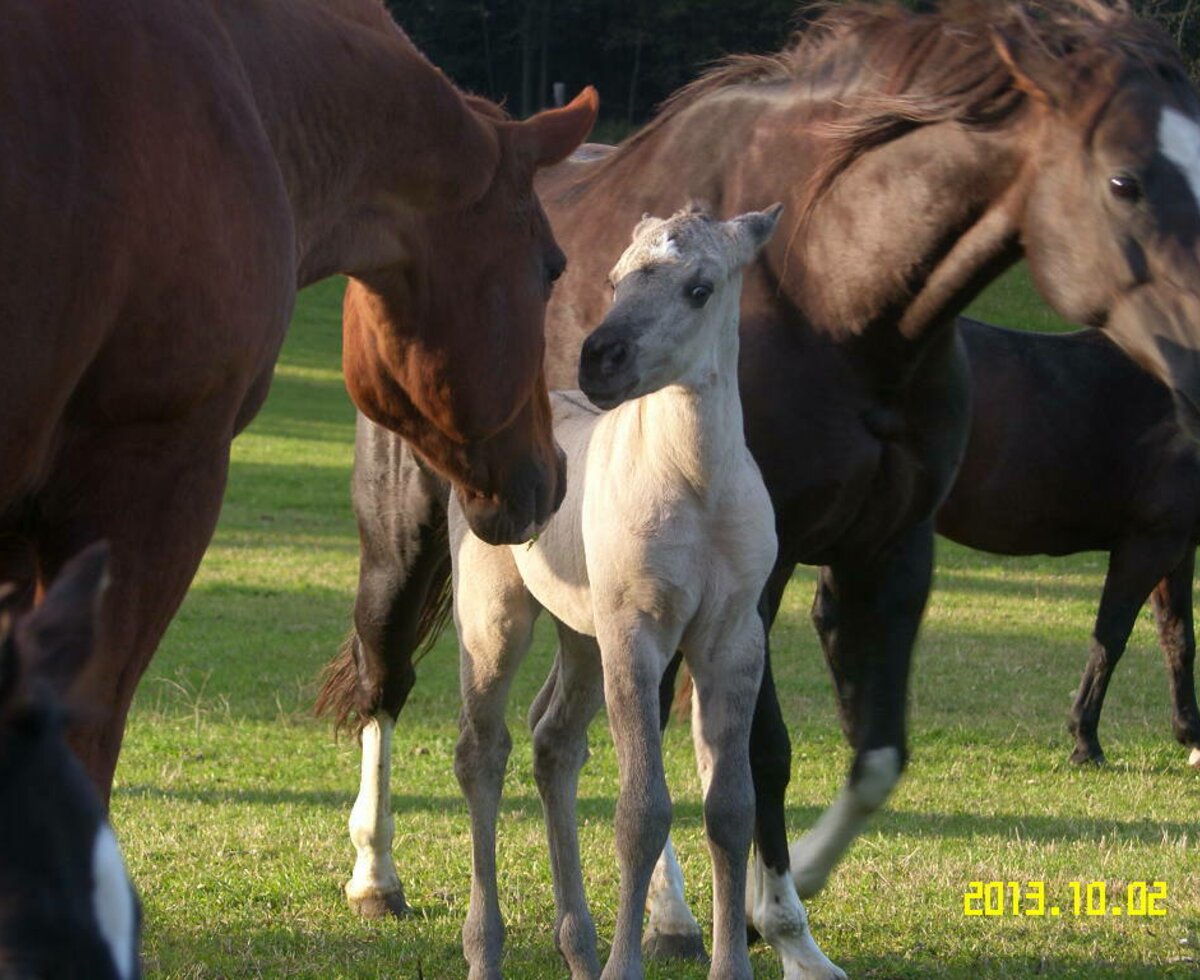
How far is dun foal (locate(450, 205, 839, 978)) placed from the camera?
4.16m

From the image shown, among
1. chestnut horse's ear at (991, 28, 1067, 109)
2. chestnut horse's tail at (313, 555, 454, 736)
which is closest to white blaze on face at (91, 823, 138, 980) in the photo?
chestnut horse's ear at (991, 28, 1067, 109)

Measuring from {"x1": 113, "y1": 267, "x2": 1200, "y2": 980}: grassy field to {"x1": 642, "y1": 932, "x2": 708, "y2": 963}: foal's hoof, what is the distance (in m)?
0.15

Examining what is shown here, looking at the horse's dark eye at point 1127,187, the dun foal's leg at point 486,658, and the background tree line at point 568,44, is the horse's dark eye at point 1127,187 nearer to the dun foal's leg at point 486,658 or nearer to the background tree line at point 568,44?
the dun foal's leg at point 486,658

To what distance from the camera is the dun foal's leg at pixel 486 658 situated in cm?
468

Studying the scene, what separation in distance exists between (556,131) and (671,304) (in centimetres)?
45

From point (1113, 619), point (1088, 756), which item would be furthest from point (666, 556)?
point (1113, 619)

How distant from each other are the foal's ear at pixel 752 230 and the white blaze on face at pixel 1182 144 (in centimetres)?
86

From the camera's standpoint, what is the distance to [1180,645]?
910 centimetres

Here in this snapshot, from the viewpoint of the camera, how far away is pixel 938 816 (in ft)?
23.6

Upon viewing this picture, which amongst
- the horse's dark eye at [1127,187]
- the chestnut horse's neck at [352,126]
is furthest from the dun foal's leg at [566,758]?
the horse's dark eye at [1127,187]

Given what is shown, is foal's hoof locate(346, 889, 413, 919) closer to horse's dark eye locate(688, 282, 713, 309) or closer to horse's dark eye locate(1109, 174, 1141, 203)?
horse's dark eye locate(688, 282, 713, 309)

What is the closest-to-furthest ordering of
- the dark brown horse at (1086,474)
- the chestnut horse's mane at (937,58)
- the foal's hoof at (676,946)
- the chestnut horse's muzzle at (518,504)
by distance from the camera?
the chestnut horse's muzzle at (518,504)
the chestnut horse's mane at (937,58)
the foal's hoof at (676,946)
the dark brown horse at (1086,474)

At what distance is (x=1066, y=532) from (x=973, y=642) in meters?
2.04

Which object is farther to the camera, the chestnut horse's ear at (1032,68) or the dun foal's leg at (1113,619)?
the dun foal's leg at (1113,619)
